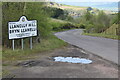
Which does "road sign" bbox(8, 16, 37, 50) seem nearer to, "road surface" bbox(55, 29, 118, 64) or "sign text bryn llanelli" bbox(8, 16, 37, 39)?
"sign text bryn llanelli" bbox(8, 16, 37, 39)

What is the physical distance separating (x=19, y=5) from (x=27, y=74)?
22.8ft

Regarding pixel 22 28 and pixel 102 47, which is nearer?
pixel 22 28

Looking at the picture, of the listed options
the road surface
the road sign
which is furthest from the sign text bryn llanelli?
the road surface

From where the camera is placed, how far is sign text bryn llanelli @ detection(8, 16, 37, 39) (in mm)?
10422

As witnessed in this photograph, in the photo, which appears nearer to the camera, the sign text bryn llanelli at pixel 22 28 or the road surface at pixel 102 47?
the sign text bryn llanelli at pixel 22 28

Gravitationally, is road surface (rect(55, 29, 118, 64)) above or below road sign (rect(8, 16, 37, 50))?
below

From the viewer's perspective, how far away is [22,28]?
1101 cm

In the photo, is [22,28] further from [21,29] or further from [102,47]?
[102,47]

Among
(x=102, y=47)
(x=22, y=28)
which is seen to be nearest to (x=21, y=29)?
(x=22, y=28)

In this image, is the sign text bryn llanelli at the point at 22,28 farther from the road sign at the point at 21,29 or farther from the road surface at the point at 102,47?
the road surface at the point at 102,47

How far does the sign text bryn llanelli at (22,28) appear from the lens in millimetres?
10422

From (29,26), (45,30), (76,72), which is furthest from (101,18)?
(76,72)

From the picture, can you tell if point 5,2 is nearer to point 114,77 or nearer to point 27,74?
point 27,74

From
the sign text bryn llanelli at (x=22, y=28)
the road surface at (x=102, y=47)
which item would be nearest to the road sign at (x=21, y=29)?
the sign text bryn llanelli at (x=22, y=28)
